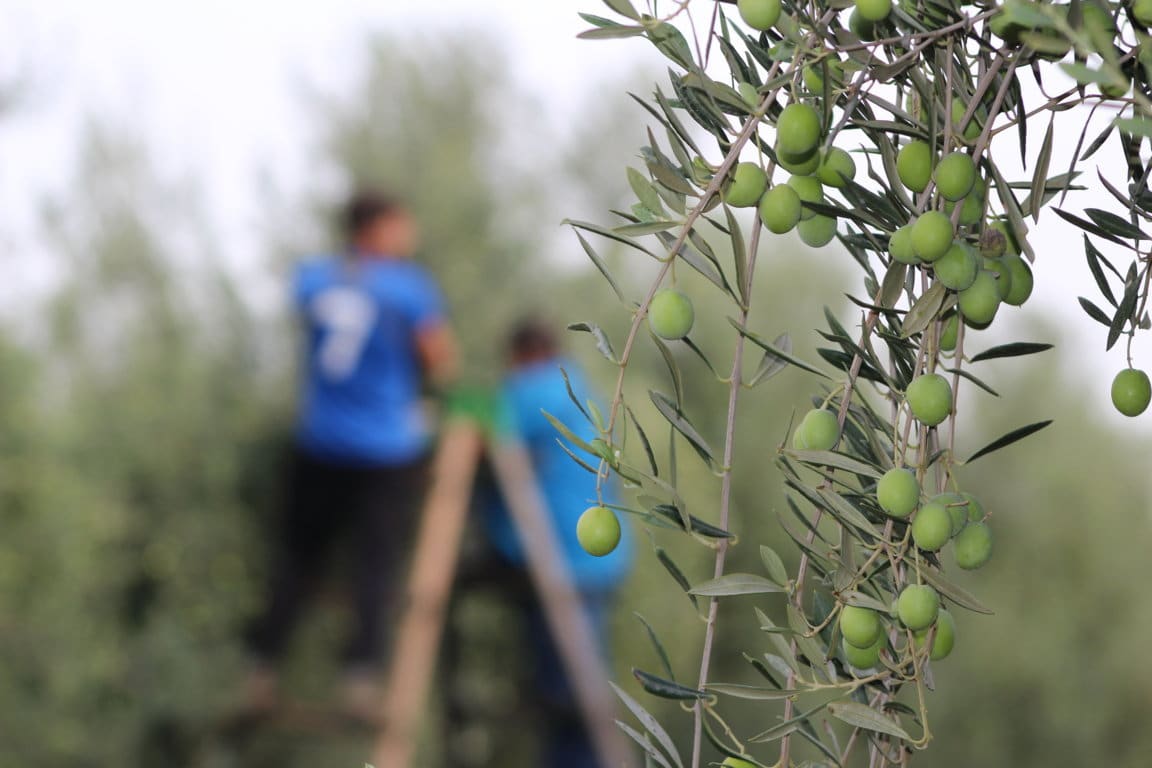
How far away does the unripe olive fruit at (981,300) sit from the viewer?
24.9 inches

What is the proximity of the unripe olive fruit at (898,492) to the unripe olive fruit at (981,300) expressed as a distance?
8 cm

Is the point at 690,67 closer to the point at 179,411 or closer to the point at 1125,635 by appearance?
the point at 179,411

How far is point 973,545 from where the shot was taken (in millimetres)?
672

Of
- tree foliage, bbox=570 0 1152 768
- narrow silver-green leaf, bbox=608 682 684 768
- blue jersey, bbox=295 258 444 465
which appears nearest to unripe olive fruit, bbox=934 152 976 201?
tree foliage, bbox=570 0 1152 768

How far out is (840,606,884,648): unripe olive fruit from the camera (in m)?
0.63

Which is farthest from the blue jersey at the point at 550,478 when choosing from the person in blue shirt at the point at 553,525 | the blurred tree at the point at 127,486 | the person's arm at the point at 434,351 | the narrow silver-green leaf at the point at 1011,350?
the narrow silver-green leaf at the point at 1011,350

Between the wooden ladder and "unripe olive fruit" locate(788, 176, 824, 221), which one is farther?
the wooden ladder

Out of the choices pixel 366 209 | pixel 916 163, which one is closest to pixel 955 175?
pixel 916 163

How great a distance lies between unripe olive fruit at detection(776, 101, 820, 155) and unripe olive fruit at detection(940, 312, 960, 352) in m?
0.12

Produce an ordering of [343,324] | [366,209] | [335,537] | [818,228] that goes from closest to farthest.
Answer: [818,228] → [343,324] → [366,209] → [335,537]

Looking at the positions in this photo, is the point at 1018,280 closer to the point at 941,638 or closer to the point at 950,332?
the point at 950,332

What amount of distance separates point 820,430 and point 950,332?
0.10 m

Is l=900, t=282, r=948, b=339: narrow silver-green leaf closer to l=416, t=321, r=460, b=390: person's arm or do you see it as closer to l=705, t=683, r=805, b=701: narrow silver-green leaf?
l=705, t=683, r=805, b=701: narrow silver-green leaf

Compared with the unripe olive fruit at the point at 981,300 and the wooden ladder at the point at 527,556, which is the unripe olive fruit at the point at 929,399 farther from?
the wooden ladder at the point at 527,556
